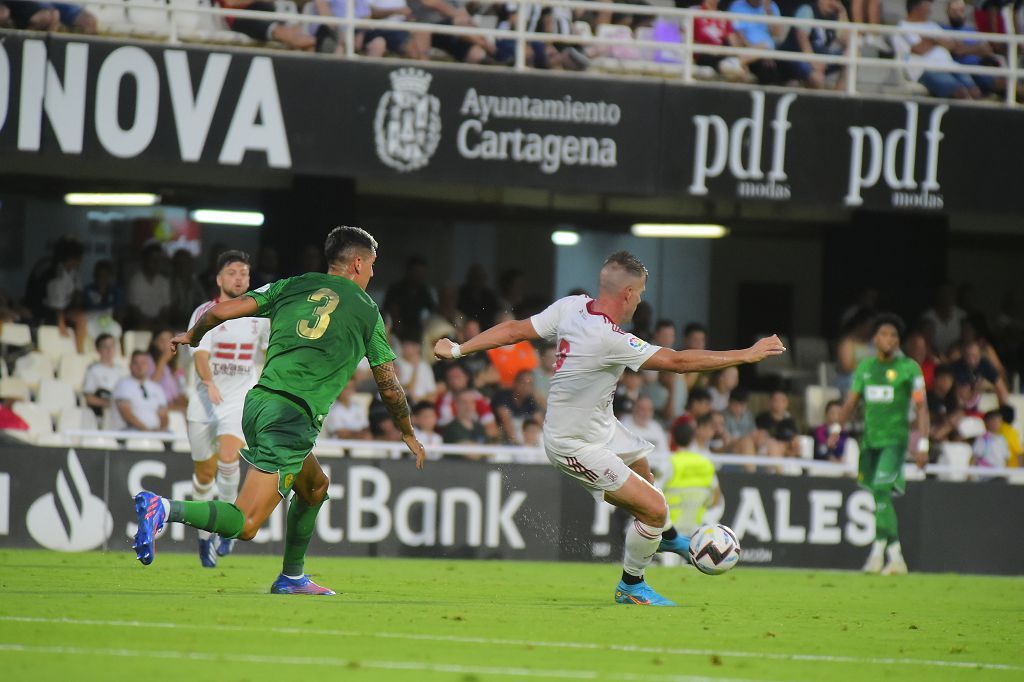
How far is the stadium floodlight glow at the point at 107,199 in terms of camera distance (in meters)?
22.1

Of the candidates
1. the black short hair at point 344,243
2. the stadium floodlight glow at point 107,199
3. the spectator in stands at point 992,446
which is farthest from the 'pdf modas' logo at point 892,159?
the black short hair at point 344,243

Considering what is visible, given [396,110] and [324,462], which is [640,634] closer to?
[324,462]

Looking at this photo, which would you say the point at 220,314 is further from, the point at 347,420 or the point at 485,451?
the point at 347,420

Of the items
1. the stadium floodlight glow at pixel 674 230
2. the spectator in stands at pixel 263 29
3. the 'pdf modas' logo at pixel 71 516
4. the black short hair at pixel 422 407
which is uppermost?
the spectator in stands at pixel 263 29

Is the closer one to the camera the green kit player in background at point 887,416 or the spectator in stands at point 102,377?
the green kit player in background at point 887,416

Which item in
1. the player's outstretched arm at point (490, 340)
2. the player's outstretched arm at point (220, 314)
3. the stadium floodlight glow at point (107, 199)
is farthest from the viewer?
the stadium floodlight glow at point (107, 199)

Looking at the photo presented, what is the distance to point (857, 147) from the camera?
19.5 metres

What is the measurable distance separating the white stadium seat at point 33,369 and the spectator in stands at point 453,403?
4245 mm

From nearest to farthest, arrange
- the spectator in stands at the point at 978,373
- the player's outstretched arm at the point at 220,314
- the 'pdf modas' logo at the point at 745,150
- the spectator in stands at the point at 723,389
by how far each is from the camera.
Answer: the player's outstretched arm at the point at 220,314 → the 'pdf modas' logo at the point at 745,150 → the spectator in stands at the point at 723,389 → the spectator in stands at the point at 978,373

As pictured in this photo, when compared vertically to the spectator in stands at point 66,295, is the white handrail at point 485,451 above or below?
below

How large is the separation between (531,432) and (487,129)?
11.4 feet

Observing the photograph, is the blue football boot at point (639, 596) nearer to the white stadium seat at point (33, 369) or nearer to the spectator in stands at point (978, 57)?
the white stadium seat at point (33, 369)

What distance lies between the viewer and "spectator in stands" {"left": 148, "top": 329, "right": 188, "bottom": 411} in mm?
17688

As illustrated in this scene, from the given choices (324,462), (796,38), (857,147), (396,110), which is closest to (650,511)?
(324,462)
